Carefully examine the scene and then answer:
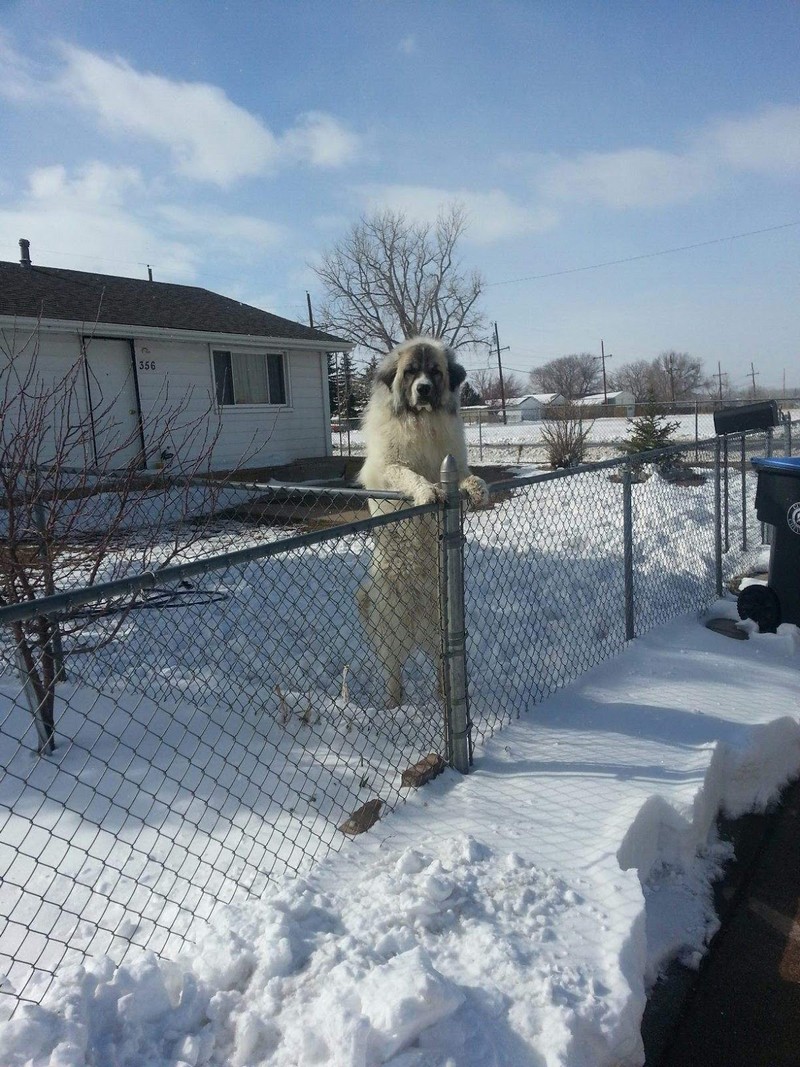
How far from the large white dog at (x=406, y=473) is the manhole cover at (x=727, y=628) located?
96.1 inches

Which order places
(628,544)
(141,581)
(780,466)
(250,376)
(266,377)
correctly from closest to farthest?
(141,581) → (628,544) → (780,466) → (250,376) → (266,377)

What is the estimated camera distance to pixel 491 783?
10.9 ft

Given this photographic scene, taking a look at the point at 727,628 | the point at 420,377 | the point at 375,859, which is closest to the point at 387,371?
the point at 420,377

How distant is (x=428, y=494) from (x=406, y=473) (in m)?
0.55

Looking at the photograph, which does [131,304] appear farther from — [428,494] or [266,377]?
[428,494]

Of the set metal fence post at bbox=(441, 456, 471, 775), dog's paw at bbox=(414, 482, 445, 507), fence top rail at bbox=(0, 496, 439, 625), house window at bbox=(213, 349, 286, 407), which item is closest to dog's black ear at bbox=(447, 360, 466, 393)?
dog's paw at bbox=(414, 482, 445, 507)

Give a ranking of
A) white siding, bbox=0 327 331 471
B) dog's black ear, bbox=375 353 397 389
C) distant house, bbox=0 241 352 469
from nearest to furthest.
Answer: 1. dog's black ear, bbox=375 353 397 389
2. white siding, bbox=0 327 331 471
3. distant house, bbox=0 241 352 469

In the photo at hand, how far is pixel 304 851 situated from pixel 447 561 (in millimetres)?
1407

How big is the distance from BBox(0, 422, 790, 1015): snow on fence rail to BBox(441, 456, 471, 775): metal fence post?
1 centimetres

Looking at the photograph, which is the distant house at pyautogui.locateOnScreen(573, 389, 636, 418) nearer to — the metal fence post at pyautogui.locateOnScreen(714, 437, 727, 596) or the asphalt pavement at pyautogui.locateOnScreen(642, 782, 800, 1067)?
the metal fence post at pyautogui.locateOnScreen(714, 437, 727, 596)

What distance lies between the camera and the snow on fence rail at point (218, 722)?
8.21ft

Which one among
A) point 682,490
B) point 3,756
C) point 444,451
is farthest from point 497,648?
point 682,490

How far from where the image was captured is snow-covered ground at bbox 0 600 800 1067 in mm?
1878

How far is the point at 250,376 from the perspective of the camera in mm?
16031
